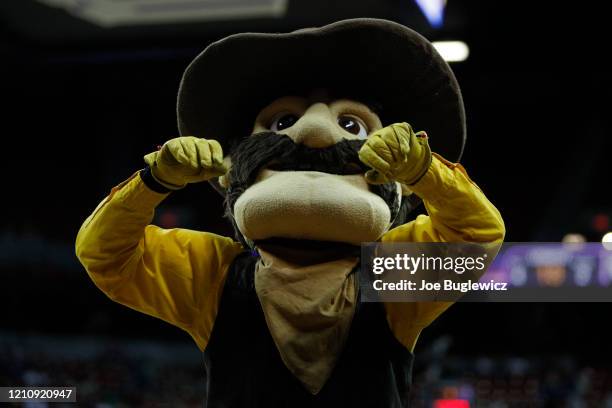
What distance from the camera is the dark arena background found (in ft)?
10.8

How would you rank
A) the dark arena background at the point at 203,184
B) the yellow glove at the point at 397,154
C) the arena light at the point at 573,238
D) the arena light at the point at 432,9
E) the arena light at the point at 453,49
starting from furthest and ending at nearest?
the arena light at the point at 573,238
the arena light at the point at 453,49
the dark arena background at the point at 203,184
the arena light at the point at 432,9
the yellow glove at the point at 397,154

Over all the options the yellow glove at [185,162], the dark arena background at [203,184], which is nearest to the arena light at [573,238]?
the dark arena background at [203,184]

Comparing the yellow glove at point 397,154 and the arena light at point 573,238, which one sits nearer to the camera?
the yellow glove at point 397,154

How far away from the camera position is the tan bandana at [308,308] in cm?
103

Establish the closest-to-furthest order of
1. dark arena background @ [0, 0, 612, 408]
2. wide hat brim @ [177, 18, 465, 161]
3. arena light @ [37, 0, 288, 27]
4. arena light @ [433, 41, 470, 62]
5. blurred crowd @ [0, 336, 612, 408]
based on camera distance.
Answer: wide hat brim @ [177, 18, 465, 161] < arena light @ [37, 0, 288, 27] < dark arena background @ [0, 0, 612, 408] < arena light @ [433, 41, 470, 62] < blurred crowd @ [0, 336, 612, 408]

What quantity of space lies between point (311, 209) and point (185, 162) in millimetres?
167

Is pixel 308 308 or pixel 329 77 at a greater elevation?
pixel 329 77

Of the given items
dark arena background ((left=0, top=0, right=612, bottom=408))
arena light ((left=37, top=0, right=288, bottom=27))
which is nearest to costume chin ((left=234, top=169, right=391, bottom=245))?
dark arena background ((left=0, top=0, right=612, bottom=408))

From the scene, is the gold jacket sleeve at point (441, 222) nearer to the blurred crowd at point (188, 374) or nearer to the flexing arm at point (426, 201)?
the flexing arm at point (426, 201)

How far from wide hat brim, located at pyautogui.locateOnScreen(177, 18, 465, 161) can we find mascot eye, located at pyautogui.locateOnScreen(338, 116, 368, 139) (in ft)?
0.16

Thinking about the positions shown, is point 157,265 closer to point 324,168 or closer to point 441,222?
point 324,168

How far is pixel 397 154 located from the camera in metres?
0.93

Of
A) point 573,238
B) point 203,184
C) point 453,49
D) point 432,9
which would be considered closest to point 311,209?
point 432,9

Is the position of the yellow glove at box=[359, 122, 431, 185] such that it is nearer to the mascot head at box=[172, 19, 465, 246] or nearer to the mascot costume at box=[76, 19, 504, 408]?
the mascot costume at box=[76, 19, 504, 408]
